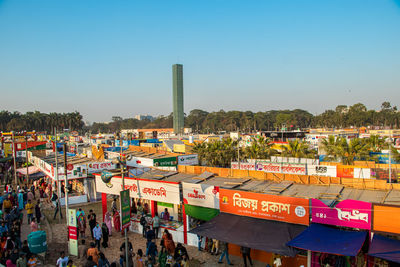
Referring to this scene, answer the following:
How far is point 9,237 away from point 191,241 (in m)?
7.85

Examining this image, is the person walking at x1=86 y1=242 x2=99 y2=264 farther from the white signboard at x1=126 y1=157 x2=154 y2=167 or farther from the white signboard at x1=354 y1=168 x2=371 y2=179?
the white signboard at x1=354 y1=168 x2=371 y2=179

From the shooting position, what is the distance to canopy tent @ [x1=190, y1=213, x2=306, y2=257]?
9.65 m

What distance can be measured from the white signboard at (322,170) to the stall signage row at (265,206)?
359 inches

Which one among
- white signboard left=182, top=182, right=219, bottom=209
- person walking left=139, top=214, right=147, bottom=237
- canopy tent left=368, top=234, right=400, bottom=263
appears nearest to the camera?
canopy tent left=368, top=234, right=400, bottom=263

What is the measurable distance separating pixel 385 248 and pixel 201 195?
7146 millimetres

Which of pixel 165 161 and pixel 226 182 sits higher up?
pixel 226 182

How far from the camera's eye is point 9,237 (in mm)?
12250

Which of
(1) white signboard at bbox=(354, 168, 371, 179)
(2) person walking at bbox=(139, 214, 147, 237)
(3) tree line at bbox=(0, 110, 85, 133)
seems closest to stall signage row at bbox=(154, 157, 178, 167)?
(2) person walking at bbox=(139, 214, 147, 237)

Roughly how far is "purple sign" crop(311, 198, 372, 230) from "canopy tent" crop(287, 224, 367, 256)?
1.18 feet

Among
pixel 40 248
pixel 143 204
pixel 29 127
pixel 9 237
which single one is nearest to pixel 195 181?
pixel 143 204

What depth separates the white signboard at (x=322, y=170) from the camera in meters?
18.3

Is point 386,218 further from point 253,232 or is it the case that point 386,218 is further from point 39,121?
point 39,121

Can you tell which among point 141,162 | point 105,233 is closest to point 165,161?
point 141,162

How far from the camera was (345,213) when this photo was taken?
9445 mm
